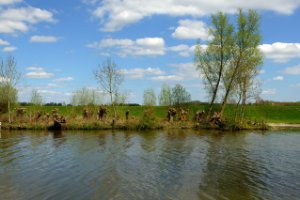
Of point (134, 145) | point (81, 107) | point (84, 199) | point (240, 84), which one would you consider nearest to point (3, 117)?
point (81, 107)

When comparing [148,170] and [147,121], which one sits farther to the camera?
[147,121]

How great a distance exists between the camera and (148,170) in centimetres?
2027

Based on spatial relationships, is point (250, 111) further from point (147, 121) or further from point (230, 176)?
point (230, 176)

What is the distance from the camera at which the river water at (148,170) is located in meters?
15.5

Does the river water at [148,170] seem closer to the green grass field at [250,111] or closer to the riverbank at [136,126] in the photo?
A: the riverbank at [136,126]

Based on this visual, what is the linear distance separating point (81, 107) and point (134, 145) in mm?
25787

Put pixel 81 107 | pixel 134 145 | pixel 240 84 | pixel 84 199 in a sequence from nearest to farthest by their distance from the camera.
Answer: pixel 84 199 < pixel 134 145 < pixel 240 84 < pixel 81 107

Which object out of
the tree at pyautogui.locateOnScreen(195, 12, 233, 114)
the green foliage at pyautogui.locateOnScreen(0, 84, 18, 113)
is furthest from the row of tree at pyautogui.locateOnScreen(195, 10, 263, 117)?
the green foliage at pyautogui.locateOnScreen(0, 84, 18, 113)

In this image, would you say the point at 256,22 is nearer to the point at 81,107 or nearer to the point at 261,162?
the point at 81,107

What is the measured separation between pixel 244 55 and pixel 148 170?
3343 centimetres

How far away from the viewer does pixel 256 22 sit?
50000 mm

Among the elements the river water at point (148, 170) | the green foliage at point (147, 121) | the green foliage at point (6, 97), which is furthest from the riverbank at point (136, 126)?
the river water at point (148, 170)

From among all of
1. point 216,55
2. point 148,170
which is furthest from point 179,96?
point 148,170

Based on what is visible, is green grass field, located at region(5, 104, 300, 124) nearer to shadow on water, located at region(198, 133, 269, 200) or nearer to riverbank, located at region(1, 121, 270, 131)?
riverbank, located at region(1, 121, 270, 131)
